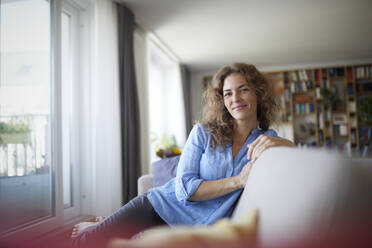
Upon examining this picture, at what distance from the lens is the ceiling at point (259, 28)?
11.5 ft

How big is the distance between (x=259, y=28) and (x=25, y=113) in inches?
138

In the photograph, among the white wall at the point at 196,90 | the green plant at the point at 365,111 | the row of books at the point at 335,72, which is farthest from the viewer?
the white wall at the point at 196,90

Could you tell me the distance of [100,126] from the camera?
279 centimetres

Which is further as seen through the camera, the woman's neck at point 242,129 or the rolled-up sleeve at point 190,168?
the woman's neck at point 242,129

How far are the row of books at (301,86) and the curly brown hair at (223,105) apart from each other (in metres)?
5.25

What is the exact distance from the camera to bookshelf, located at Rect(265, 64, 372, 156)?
6180 mm

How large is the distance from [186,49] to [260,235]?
4853mm

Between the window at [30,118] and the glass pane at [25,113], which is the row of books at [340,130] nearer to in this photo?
the window at [30,118]

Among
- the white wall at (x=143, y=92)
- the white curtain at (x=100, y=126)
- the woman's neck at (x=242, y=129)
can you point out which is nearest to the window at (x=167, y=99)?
the white wall at (x=143, y=92)

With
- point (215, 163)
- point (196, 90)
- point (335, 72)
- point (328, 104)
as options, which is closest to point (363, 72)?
point (335, 72)

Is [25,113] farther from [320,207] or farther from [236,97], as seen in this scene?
[320,207]

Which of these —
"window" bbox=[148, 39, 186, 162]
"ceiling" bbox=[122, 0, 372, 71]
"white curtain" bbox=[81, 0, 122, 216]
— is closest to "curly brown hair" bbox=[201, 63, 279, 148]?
"white curtain" bbox=[81, 0, 122, 216]

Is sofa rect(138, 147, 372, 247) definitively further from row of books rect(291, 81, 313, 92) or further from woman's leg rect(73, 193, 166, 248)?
row of books rect(291, 81, 313, 92)

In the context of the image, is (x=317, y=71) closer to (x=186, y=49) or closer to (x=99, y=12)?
(x=186, y=49)
